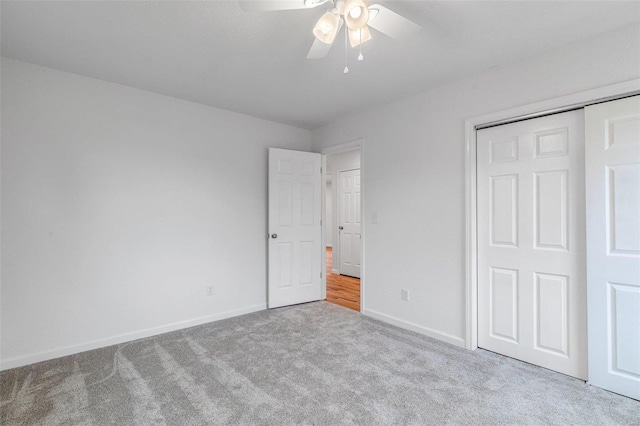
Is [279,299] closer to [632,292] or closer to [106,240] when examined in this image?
[106,240]

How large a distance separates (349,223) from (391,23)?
14.4 ft

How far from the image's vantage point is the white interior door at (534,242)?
2234 mm

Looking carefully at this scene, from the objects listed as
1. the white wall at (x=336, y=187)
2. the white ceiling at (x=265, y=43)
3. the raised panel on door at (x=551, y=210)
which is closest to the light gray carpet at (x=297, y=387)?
the raised panel on door at (x=551, y=210)

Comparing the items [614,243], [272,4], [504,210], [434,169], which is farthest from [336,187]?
[272,4]

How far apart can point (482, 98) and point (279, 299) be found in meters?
3.11

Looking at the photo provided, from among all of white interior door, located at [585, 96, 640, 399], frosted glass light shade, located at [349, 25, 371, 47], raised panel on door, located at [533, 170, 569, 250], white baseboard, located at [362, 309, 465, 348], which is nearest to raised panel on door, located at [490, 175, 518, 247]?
raised panel on door, located at [533, 170, 569, 250]

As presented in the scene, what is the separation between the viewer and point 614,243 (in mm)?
2045

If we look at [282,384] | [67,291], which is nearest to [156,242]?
[67,291]

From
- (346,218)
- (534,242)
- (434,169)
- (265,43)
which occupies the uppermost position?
(265,43)

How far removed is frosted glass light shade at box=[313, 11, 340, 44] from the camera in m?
1.58

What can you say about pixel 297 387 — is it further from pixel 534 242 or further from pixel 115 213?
pixel 115 213

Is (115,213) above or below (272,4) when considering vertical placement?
below

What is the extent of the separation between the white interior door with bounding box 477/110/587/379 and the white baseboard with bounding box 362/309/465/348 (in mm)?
199

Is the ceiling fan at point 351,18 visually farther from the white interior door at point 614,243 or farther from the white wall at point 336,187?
the white wall at point 336,187
